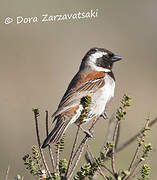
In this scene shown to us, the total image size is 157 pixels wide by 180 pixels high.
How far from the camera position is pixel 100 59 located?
17.1 feet

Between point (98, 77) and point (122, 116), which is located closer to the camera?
point (122, 116)

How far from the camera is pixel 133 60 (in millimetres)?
10164

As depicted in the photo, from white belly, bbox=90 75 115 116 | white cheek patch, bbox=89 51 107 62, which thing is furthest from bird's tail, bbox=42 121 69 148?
white cheek patch, bbox=89 51 107 62

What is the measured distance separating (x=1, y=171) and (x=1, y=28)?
3233 mm

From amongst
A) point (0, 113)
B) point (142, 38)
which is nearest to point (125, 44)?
point (142, 38)

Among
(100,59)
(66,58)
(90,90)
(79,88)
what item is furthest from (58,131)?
(66,58)

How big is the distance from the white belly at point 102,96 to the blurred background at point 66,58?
278 cm

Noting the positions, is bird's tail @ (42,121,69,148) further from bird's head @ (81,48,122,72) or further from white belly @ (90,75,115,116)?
bird's head @ (81,48,122,72)

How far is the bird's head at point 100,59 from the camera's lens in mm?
5219

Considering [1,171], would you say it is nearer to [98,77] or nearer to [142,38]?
[98,77]

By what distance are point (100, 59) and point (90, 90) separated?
45cm

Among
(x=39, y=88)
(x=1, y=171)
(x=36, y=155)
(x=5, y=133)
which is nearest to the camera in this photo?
(x=36, y=155)

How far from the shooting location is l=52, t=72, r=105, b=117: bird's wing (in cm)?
454

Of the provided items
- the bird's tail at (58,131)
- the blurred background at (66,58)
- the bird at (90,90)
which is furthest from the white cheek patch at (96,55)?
the blurred background at (66,58)
